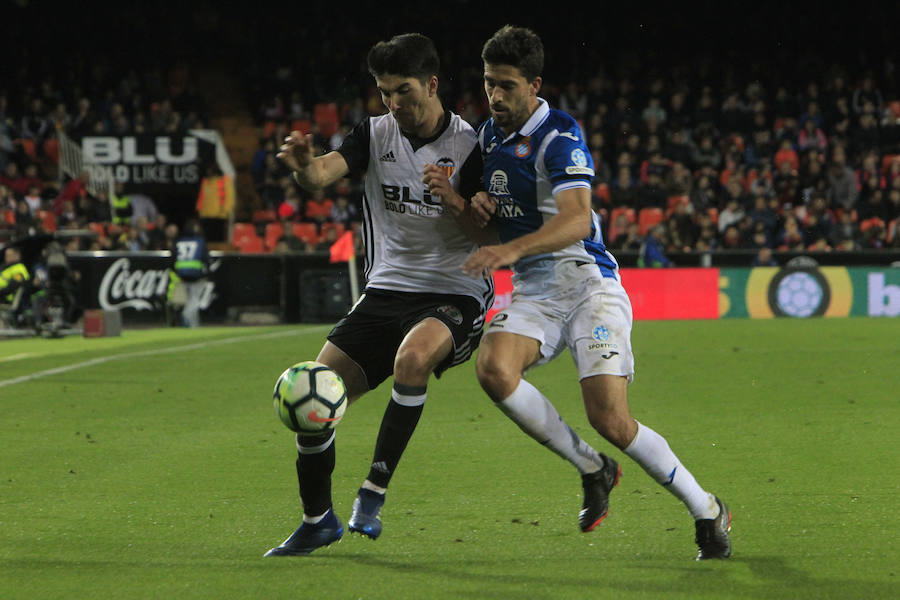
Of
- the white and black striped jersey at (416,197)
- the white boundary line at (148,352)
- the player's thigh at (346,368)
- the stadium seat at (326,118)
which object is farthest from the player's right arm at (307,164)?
the stadium seat at (326,118)

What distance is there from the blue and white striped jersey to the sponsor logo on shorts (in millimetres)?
289

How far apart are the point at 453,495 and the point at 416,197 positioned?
1528 mm

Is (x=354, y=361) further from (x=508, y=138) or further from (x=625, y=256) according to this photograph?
(x=625, y=256)

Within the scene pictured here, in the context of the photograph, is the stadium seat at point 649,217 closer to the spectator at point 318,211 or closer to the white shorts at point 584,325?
the spectator at point 318,211

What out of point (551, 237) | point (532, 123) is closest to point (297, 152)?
point (532, 123)

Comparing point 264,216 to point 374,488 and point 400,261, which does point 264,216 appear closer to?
point 400,261

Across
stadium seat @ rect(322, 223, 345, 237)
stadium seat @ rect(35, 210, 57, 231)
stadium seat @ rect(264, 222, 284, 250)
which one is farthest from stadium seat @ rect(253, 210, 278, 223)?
stadium seat @ rect(35, 210, 57, 231)

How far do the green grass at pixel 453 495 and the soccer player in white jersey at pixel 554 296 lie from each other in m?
0.30

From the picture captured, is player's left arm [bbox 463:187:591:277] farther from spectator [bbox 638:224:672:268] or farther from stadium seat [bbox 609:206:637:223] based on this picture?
stadium seat [bbox 609:206:637:223]

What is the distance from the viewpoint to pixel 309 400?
454 centimetres

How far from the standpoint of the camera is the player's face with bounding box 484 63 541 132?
183 inches

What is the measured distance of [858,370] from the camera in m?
11.4

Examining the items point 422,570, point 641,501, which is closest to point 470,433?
point 641,501

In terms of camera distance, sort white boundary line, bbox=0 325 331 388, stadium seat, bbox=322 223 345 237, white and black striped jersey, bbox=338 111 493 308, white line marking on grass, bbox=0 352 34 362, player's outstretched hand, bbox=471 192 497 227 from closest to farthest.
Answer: player's outstretched hand, bbox=471 192 497 227 → white and black striped jersey, bbox=338 111 493 308 → white boundary line, bbox=0 325 331 388 → white line marking on grass, bbox=0 352 34 362 → stadium seat, bbox=322 223 345 237
